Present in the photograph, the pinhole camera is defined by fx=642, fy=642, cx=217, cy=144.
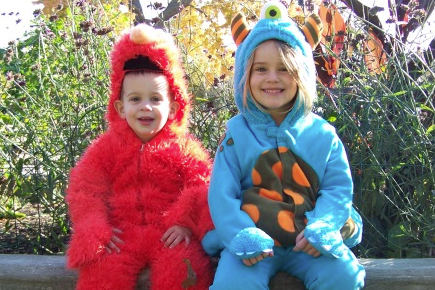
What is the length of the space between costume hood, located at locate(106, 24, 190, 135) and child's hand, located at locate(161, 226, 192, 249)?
0.48m

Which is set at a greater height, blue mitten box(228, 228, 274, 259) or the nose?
the nose

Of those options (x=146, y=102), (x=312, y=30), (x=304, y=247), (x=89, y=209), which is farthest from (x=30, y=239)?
(x=312, y=30)

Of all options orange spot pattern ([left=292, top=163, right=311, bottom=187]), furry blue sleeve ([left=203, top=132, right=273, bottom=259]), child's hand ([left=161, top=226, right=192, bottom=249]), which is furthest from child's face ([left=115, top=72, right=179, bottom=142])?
orange spot pattern ([left=292, top=163, right=311, bottom=187])

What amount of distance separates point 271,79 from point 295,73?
11cm

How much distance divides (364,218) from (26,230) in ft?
6.97

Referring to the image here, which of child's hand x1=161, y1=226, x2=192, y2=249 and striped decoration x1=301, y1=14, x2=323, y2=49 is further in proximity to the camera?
striped decoration x1=301, y1=14, x2=323, y2=49

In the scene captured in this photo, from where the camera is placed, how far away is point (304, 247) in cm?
256

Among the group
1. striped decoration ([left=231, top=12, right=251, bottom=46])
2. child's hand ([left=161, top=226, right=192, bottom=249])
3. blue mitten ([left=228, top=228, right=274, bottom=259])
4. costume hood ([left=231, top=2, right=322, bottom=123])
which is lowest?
blue mitten ([left=228, top=228, right=274, bottom=259])

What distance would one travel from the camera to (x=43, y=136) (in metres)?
3.96

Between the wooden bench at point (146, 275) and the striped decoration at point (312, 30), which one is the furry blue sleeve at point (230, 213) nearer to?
the wooden bench at point (146, 275)

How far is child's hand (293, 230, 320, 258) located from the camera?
2.55m

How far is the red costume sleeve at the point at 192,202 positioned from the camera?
2.83 meters

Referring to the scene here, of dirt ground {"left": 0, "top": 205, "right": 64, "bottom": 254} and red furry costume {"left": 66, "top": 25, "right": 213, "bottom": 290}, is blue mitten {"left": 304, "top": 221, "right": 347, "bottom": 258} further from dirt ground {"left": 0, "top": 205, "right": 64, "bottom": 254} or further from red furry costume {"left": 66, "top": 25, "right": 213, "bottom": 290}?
dirt ground {"left": 0, "top": 205, "right": 64, "bottom": 254}

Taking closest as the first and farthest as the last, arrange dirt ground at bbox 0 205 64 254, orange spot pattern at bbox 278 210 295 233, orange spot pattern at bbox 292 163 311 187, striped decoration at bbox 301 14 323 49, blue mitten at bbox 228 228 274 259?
blue mitten at bbox 228 228 274 259 → orange spot pattern at bbox 278 210 295 233 → orange spot pattern at bbox 292 163 311 187 → striped decoration at bbox 301 14 323 49 → dirt ground at bbox 0 205 64 254
